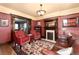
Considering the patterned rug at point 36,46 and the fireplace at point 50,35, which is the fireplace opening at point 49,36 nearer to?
the fireplace at point 50,35

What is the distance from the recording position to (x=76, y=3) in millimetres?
1633

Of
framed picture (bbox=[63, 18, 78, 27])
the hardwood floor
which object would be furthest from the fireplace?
the hardwood floor

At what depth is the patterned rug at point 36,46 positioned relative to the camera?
1704 mm

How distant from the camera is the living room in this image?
65.9 inches

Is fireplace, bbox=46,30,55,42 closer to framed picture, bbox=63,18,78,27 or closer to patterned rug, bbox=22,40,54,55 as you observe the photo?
patterned rug, bbox=22,40,54,55

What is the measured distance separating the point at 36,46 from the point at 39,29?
349 millimetres

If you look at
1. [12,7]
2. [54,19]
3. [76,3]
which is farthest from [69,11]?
[12,7]

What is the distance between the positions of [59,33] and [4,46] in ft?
3.55

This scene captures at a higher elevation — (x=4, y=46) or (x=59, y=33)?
(x=59, y=33)

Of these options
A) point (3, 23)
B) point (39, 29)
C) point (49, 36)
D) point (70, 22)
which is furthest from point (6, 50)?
point (70, 22)

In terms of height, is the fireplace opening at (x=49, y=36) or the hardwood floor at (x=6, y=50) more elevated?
the fireplace opening at (x=49, y=36)

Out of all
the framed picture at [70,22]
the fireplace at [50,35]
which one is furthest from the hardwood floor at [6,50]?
the framed picture at [70,22]

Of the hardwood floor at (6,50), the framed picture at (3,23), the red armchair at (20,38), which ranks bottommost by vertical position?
the hardwood floor at (6,50)

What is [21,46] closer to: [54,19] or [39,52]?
[39,52]
